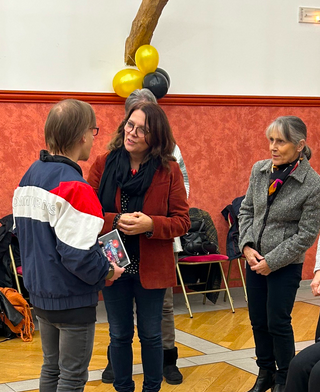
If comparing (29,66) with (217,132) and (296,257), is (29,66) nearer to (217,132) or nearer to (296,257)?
(217,132)

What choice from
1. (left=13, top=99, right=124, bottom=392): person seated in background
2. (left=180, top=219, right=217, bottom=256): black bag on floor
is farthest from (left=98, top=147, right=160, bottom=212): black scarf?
(left=180, top=219, right=217, bottom=256): black bag on floor

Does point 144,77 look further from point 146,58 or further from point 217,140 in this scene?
point 217,140

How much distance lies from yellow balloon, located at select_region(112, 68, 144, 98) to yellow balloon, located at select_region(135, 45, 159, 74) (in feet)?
0.29

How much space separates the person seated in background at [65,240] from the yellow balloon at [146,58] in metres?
3.09

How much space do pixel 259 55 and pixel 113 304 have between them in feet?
13.4

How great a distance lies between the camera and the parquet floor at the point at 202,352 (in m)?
3.40

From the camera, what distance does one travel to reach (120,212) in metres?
2.79

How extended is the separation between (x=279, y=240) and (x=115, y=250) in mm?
976

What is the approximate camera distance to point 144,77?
5332 millimetres

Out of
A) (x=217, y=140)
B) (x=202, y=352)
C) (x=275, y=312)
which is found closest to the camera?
(x=275, y=312)

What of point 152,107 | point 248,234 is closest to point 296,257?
point 248,234

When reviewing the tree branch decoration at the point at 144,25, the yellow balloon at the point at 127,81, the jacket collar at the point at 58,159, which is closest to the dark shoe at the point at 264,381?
the jacket collar at the point at 58,159

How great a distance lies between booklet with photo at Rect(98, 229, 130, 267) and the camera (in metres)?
2.45

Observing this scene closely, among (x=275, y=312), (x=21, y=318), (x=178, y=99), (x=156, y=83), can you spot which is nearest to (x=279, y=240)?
(x=275, y=312)
